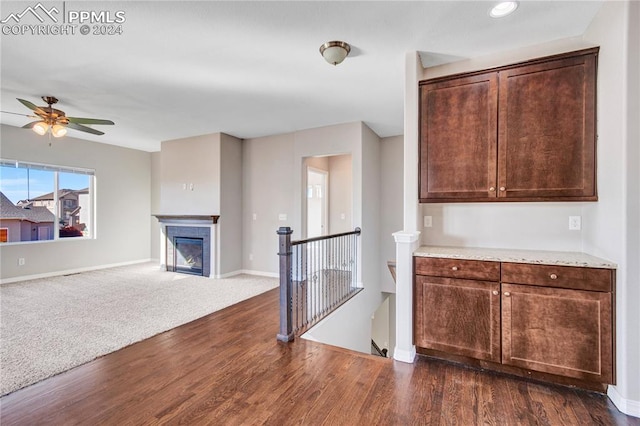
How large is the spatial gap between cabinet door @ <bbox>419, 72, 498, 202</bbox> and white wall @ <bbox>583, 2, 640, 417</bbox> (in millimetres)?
683

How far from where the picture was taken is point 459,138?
251 cm

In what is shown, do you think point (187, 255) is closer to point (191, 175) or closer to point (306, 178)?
point (191, 175)

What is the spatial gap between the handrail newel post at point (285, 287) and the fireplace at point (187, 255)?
11.1ft

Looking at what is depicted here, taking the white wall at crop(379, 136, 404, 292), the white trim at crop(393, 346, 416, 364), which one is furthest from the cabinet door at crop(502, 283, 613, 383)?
the white wall at crop(379, 136, 404, 292)

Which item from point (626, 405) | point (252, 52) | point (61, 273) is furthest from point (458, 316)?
point (61, 273)

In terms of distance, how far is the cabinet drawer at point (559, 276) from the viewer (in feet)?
6.29

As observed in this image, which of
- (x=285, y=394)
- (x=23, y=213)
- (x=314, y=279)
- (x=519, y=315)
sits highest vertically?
(x=23, y=213)

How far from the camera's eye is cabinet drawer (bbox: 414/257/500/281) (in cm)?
221

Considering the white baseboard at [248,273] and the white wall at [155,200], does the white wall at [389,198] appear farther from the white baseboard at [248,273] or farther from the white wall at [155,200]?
the white wall at [155,200]

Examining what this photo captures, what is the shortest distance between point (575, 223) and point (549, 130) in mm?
832

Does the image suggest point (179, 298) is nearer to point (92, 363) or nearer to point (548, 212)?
point (92, 363)

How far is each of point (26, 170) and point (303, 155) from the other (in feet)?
16.4

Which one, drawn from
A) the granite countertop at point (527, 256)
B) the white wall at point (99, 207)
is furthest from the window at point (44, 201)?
the granite countertop at point (527, 256)

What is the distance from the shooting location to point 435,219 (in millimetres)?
2898
